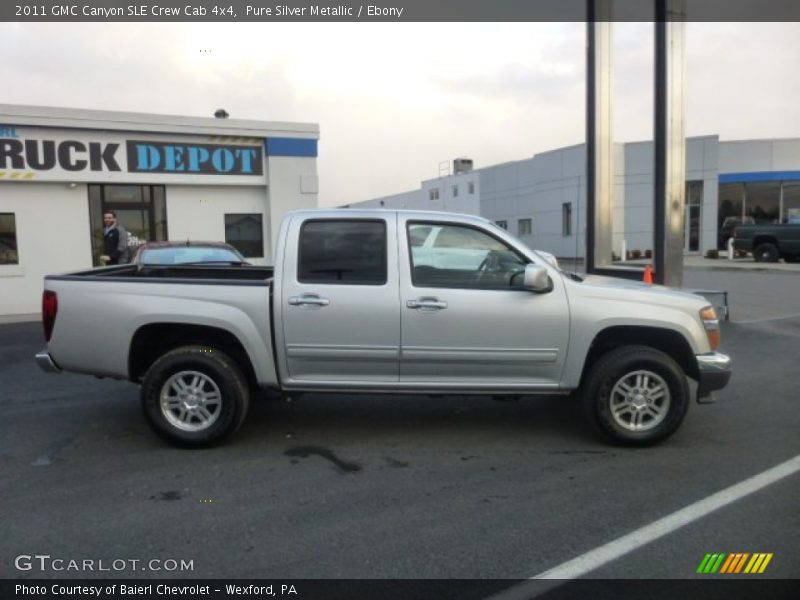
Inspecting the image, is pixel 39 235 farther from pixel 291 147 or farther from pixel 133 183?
pixel 291 147

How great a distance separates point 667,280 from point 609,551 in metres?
8.51

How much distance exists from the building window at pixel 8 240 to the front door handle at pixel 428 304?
12403mm

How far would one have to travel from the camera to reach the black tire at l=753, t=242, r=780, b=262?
2564 centimetres

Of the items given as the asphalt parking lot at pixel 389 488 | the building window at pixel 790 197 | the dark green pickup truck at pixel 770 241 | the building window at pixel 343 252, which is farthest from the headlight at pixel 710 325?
the building window at pixel 790 197

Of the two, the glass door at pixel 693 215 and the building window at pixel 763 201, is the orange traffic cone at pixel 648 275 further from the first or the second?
the building window at pixel 763 201

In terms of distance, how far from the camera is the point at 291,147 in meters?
16.1

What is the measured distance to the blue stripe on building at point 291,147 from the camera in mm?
15984

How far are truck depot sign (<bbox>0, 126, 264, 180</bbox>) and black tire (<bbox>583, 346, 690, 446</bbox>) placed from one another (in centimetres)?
1259

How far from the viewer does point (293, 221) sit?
5.36 meters

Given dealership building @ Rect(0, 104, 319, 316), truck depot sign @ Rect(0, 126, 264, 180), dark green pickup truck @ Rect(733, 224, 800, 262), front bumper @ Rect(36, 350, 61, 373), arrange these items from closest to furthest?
front bumper @ Rect(36, 350, 61, 373) < truck depot sign @ Rect(0, 126, 264, 180) < dealership building @ Rect(0, 104, 319, 316) < dark green pickup truck @ Rect(733, 224, 800, 262)

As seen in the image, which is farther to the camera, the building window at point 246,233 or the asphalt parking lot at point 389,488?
the building window at point 246,233

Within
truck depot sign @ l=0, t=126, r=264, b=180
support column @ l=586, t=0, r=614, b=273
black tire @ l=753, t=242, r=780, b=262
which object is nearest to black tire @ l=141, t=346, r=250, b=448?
support column @ l=586, t=0, r=614, b=273

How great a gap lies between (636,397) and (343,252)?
101 inches

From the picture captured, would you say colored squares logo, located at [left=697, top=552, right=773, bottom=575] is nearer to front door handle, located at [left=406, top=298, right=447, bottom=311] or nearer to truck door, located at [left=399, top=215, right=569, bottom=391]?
truck door, located at [left=399, top=215, right=569, bottom=391]
